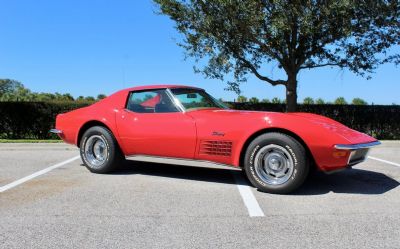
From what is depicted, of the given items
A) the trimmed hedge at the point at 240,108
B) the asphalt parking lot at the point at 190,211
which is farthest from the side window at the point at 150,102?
the trimmed hedge at the point at 240,108

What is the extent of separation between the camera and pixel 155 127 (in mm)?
5844

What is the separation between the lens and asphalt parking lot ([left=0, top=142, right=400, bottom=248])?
11.3 feet

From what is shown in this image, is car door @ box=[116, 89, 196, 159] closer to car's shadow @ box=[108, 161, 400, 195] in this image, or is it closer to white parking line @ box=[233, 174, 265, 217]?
car's shadow @ box=[108, 161, 400, 195]

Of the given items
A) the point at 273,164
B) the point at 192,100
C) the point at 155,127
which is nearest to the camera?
the point at 273,164

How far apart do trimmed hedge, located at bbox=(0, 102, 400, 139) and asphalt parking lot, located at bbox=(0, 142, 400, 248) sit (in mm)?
6834

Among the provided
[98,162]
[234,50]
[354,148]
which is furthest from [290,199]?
[234,50]

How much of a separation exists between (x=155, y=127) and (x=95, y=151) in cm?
134

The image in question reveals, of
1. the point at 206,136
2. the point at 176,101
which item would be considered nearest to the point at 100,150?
the point at 176,101

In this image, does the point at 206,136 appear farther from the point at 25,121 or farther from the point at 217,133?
the point at 25,121

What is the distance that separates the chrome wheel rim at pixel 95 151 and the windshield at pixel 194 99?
147 centimetres

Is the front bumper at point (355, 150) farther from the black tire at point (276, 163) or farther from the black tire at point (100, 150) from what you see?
the black tire at point (100, 150)

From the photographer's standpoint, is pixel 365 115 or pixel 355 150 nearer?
pixel 355 150

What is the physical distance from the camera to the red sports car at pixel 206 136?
4895mm

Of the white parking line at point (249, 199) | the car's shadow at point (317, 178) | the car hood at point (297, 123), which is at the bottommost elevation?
the white parking line at point (249, 199)
